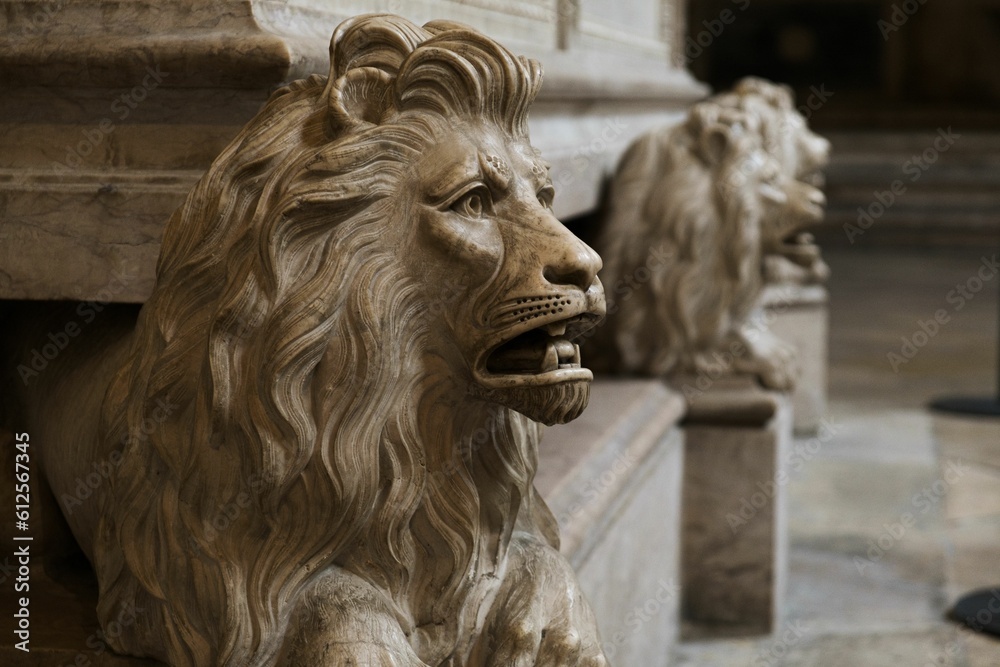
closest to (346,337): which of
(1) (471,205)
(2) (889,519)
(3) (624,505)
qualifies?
(1) (471,205)

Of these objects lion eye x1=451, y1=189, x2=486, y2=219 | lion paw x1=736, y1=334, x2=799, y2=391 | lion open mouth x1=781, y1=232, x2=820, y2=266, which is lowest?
lion paw x1=736, y1=334, x2=799, y2=391

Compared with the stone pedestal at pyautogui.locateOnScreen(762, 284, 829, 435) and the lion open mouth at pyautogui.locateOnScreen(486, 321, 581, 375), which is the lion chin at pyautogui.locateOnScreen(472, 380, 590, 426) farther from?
the stone pedestal at pyautogui.locateOnScreen(762, 284, 829, 435)

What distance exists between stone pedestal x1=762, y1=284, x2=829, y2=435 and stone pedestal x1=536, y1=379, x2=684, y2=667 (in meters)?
2.36

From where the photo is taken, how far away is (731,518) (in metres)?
4.26

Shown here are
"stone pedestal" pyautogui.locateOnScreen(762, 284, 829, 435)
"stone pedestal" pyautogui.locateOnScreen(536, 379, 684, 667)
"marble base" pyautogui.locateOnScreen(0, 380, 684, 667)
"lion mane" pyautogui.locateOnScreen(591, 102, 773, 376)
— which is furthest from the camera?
"stone pedestal" pyautogui.locateOnScreen(762, 284, 829, 435)

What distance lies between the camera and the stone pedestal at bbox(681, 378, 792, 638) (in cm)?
423

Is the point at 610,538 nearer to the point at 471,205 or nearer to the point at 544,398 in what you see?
the point at 544,398

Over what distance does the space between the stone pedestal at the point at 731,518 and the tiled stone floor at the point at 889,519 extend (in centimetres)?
12

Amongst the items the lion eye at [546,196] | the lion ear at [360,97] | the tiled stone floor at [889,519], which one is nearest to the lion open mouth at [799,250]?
the tiled stone floor at [889,519]

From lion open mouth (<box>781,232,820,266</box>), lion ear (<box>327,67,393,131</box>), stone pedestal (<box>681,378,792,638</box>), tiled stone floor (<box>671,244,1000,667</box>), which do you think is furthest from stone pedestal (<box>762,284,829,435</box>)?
lion ear (<box>327,67,393,131</box>)

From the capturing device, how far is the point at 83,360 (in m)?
2.17

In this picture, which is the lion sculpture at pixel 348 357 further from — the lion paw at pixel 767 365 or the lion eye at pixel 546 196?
the lion paw at pixel 767 365

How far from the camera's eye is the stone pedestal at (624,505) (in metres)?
2.83

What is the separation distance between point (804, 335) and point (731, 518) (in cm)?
244
